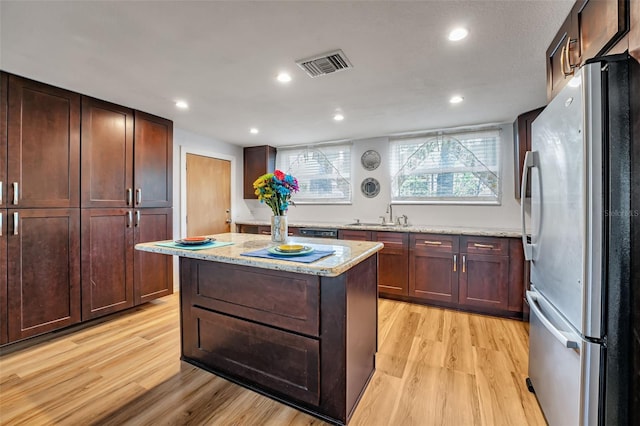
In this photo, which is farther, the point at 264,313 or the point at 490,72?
the point at 490,72

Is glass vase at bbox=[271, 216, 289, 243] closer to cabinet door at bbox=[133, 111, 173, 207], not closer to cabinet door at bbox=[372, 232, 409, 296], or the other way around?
cabinet door at bbox=[372, 232, 409, 296]

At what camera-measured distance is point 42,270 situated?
95.3 inches

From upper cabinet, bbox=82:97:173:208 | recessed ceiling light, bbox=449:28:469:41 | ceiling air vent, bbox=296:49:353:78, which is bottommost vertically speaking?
upper cabinet, bbox=82:97:173:208

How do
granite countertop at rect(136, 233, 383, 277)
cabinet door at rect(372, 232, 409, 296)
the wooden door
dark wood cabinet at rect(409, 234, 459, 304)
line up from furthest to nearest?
the wooden door < cabinet door at rect(372, 232, 409, 296) < dark wood cabinet at rect(409, 234, 459, 304) < granite countertop at rect(136, 233, 383, 277)

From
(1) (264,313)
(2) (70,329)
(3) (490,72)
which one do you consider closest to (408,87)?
(3) (490,72)

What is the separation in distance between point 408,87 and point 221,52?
60.5 inches

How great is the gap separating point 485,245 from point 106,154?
13.4 ft

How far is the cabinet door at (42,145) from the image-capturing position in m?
2.25

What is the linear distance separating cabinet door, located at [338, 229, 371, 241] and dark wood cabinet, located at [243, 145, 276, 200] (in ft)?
6.04

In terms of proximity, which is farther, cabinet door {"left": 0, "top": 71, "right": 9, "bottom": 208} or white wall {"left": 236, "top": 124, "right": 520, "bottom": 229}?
white wall {"left": 236, "top": 124, "right": 520, "bottom": 229}

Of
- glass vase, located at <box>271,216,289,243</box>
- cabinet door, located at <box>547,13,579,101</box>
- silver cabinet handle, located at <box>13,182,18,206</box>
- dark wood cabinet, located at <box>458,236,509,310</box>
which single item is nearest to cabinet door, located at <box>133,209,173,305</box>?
silver cabinet handle, located at <box>13,182,18,206</box>

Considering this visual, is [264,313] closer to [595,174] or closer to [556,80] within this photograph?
[595,174]

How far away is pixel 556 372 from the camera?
1.35 m

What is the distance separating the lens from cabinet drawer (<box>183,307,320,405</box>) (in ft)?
A: 5.26
